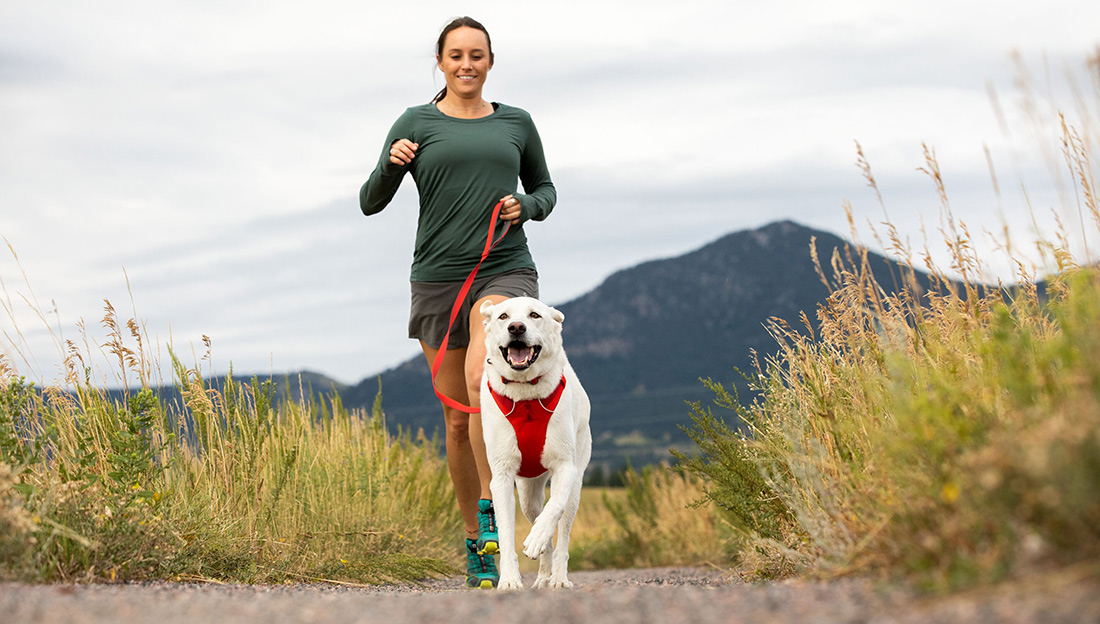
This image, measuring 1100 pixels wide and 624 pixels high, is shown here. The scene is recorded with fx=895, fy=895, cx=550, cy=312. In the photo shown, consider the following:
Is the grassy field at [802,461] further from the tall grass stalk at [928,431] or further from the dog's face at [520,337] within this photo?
the dog's face at [520,337]

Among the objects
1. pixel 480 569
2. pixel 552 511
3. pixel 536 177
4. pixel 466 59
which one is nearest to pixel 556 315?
pixel 552 511

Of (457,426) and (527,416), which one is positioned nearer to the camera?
(527,416)

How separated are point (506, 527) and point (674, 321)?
15448cm

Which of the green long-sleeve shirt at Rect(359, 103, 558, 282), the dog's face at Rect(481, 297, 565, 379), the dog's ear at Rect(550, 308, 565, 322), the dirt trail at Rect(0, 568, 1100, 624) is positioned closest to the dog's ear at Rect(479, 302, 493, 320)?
the dog's face at Rect(481, 297, 565, 379)

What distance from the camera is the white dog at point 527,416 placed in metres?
4.28

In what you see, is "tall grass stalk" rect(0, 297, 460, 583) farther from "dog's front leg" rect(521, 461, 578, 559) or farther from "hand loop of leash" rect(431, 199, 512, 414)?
"dog's front leg" rect(521, 461, 578, 559)

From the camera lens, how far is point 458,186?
505cm

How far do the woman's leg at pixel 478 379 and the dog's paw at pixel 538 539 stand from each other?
2.70 ft

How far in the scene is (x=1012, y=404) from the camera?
3119mm

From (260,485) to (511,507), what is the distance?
6.35 ft

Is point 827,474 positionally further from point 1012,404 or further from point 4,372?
Answer: point 4,372

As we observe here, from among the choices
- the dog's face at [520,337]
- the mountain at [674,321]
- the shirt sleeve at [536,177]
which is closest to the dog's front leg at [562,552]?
the dog's face at [520,337]

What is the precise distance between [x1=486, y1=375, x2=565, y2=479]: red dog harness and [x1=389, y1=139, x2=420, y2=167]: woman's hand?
153 cm

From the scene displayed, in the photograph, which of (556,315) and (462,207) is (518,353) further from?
(462,207)
